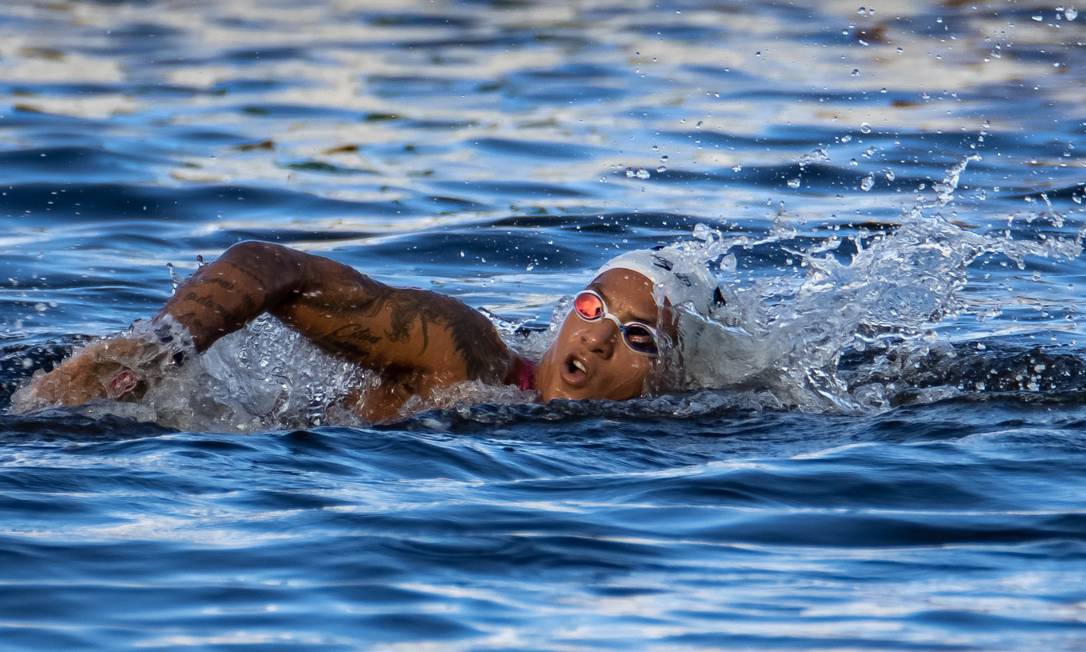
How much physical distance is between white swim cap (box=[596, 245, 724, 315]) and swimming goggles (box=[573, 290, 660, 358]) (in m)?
0.14

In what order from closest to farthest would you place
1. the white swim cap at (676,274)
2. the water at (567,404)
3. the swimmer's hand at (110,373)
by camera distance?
the water at (567,404)
the swimmer's hand at (110,373)
the white swim cap at (676,274)

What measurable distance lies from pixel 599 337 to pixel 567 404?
29 centimetres

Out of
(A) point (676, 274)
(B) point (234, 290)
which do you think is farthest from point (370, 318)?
(A) point (676, 274)

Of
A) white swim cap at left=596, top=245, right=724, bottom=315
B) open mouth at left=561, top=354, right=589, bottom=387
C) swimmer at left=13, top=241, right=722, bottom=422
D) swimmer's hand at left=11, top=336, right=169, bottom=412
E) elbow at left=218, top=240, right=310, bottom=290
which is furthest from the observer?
white swim cap at left=596, top=245, right=724, bottom=315

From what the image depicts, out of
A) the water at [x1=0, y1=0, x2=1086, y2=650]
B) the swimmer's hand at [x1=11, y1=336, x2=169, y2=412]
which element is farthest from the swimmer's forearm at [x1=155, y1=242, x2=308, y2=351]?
the water at [x1=0, y1=0, x2=1086, y2=650]

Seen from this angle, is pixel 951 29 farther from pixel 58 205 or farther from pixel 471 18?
pixel 58 205

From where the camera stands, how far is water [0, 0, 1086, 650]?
4.89 metres

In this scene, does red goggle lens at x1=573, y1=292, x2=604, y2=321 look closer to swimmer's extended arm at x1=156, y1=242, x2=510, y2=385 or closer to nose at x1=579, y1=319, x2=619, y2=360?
nose at x1=579, y1=319, x2=619, y2=360

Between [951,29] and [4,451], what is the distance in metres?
15.1

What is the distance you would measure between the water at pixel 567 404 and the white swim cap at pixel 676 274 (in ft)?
0.69

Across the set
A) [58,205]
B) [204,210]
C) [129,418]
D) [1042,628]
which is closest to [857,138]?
[204,210]

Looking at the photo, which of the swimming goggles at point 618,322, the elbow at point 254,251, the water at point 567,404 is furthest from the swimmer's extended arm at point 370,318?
the swimming goggles at point 618,322

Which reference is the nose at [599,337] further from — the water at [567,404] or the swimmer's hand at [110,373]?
the swimmer's hand at [110,373]

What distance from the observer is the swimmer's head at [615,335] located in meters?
6.92
